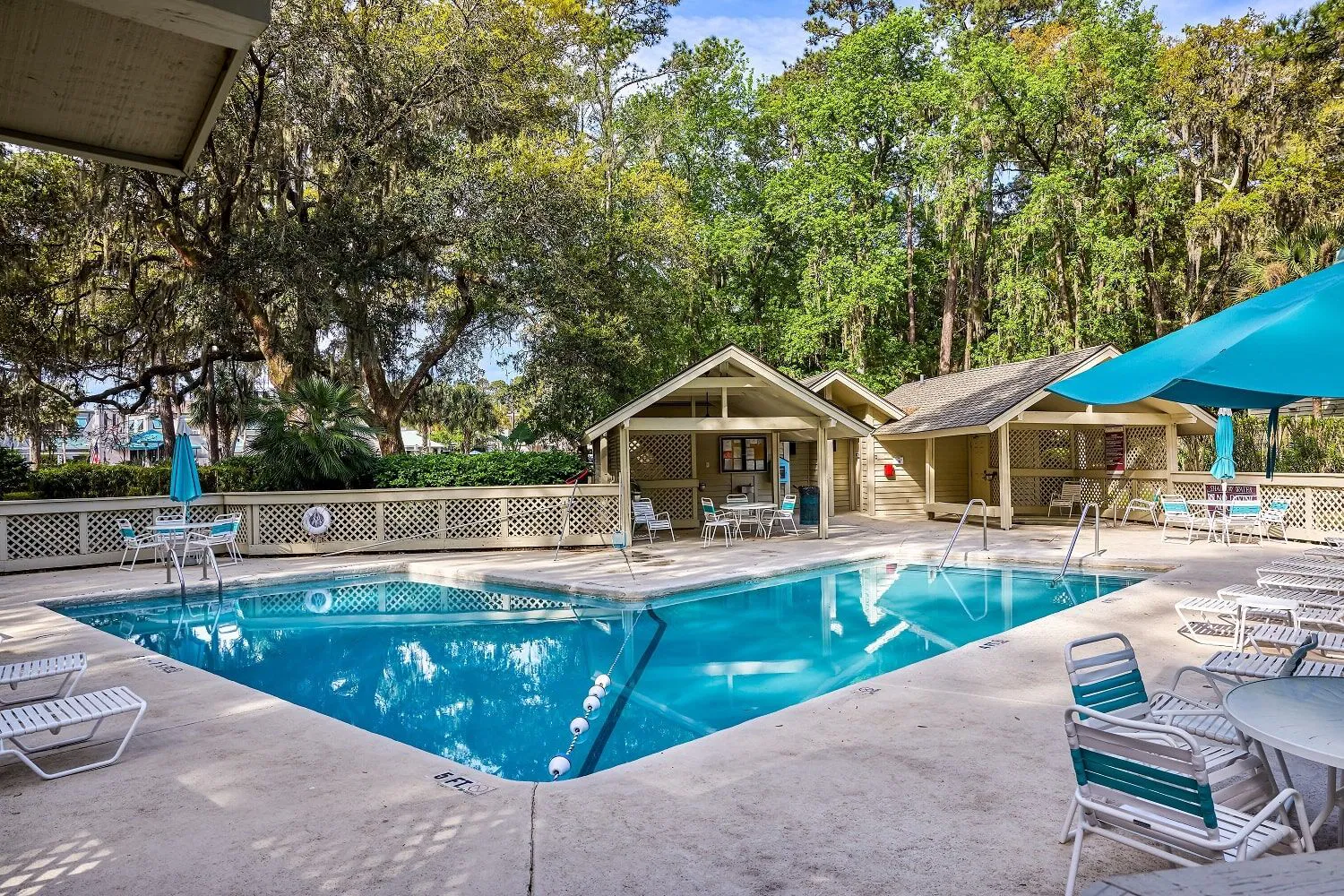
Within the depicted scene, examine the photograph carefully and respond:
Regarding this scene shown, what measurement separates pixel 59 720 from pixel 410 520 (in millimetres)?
10153

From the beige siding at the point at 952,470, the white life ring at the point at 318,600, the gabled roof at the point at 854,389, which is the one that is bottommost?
the white life ring at the point at 318,600

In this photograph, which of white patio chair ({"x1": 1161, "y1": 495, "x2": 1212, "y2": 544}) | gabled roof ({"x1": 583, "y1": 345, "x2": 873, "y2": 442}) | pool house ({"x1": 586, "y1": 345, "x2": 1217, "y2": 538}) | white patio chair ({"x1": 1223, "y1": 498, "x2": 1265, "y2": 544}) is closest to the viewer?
white patio chair ({"x1": 1223, "y1": 498, "x2": 1265, "y2": 544})

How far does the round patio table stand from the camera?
2.58 meters

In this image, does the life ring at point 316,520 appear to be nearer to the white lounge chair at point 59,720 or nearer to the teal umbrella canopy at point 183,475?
the teal umbrella canopy at point 183,475

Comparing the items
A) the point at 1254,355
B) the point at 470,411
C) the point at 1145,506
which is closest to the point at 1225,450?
the point at 1145,506

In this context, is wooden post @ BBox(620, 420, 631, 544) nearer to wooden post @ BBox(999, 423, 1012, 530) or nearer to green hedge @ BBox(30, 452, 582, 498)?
green hedge @ BBox(30, 452, 582, 498)

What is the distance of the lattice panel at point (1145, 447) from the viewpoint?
16.9m

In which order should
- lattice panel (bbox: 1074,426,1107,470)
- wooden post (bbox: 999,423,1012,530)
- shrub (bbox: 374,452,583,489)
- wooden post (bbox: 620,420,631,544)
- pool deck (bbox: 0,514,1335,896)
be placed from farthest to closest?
lattice panel (bbox: 1074,426,1107,470), wooden post (bbox: 999,423,1012,530), shrub (bbox: 374,452,583,489), wooden post (bbox: 620,420,631,544), pool deck (bbox: 0,514,1335,896)

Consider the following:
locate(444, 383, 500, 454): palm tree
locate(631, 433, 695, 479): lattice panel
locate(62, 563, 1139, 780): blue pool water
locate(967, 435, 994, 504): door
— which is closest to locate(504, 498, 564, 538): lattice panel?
locate(62, 563, 1139, 780): blue pool water

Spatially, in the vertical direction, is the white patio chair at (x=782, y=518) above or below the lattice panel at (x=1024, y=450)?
below

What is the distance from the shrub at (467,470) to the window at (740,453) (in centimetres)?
432

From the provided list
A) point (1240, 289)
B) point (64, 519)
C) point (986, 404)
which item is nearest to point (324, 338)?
point (64, 519)

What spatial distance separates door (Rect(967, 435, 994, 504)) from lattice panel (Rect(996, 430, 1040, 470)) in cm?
61

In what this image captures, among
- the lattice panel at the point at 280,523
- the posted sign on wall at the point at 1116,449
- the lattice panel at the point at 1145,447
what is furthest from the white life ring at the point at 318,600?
the lattice panel at the point at 1145,447
